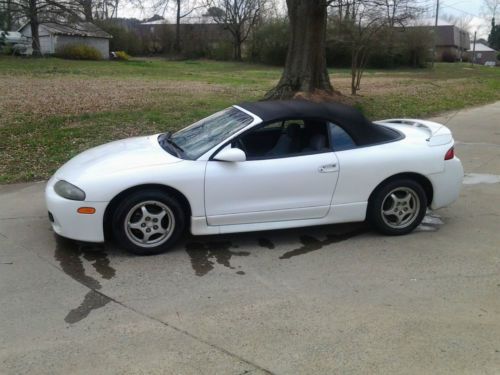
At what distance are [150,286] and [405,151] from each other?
272 centimetres

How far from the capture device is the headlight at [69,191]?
461 centimetres

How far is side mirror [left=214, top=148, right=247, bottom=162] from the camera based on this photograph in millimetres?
4754

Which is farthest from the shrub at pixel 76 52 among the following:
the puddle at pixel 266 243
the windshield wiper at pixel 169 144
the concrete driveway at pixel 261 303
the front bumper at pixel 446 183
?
the front bumper at pixel 446 183

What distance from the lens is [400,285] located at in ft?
13.9

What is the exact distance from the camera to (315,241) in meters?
5.21

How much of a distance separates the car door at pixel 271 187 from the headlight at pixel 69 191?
3.47 feet

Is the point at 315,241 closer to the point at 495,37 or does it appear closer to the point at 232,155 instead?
the point at 232,155

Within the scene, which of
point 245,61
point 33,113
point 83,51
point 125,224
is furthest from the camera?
point 245,61

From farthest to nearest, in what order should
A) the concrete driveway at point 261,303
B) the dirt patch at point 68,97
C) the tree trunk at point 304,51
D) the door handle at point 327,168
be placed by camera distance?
the tree trunk at point 304,51, the dirt patch at point 68,97, the door handle at point 327,168, the concrete driveway at point 261,303

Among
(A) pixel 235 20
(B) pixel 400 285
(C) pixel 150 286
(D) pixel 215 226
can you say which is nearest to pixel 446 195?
(B) pixel 400 285

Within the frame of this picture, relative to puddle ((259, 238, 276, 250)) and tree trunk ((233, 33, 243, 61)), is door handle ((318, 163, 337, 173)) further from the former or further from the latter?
tree trunk ((233, 33, 243, 61))

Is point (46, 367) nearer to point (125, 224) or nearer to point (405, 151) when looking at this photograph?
point (125, 224)

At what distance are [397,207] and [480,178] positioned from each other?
291 cm

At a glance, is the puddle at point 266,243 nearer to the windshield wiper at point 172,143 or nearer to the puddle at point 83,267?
the windshield wiper at point 172,143
